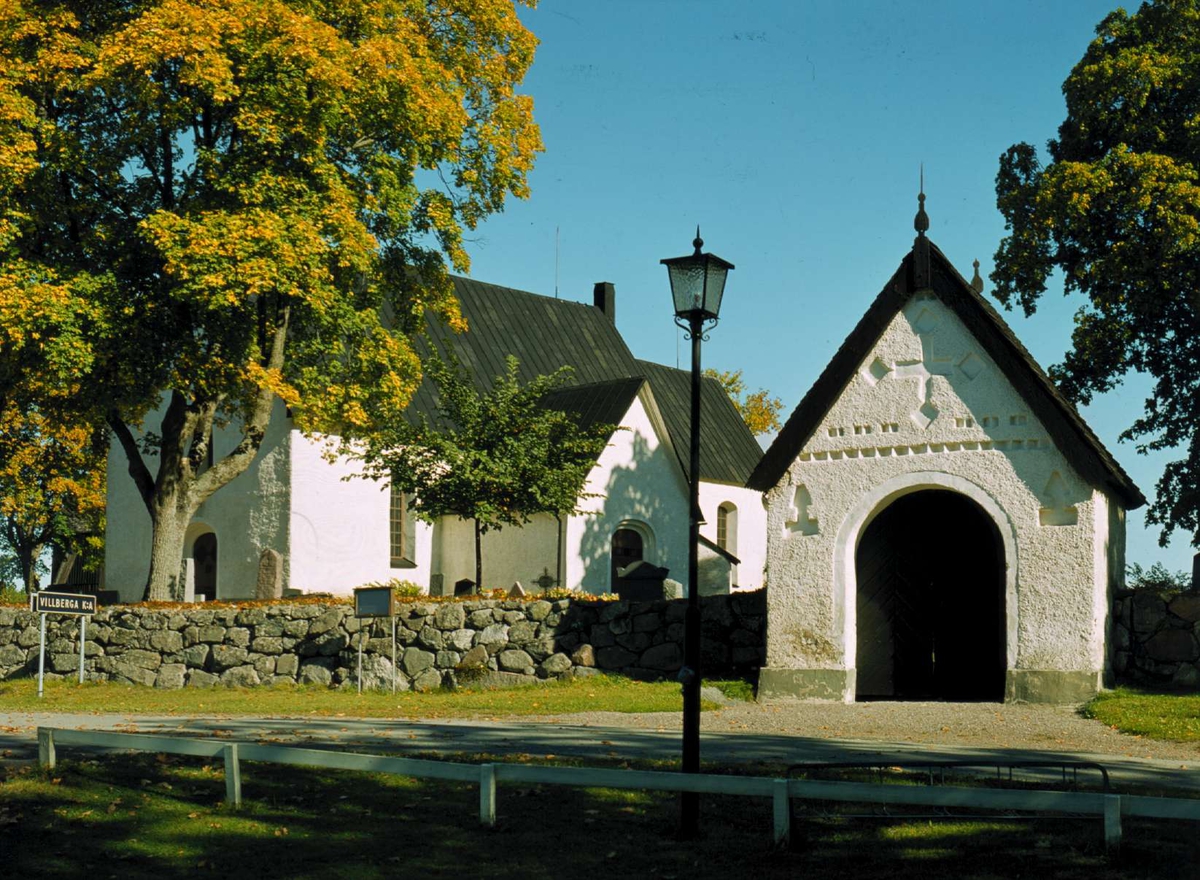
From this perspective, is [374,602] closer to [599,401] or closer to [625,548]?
[625,548]

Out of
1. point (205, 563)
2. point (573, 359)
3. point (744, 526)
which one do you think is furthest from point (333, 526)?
point (744, 526)

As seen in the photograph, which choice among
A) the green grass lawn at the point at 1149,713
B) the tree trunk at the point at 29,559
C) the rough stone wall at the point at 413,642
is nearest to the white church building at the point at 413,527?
the rough stone wall at the point at 413,642

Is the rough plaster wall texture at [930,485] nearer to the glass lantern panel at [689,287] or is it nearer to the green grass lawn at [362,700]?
the green grass lawn at [362,700]

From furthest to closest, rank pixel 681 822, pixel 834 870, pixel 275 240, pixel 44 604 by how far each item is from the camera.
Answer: pixel 275 240, pixel 44 604, pixel 681 822, pixel 834 870

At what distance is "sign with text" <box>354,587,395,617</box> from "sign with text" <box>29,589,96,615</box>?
4.80 m

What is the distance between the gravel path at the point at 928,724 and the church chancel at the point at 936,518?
0.92 meters

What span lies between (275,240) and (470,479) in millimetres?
7389

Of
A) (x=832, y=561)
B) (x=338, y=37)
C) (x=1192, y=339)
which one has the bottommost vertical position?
(x=832, y=561)

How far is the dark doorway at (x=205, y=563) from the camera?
36.6m

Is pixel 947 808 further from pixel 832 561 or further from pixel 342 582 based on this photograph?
pixel 342 582

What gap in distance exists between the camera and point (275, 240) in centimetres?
2380

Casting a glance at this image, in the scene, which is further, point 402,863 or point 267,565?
point 267,565

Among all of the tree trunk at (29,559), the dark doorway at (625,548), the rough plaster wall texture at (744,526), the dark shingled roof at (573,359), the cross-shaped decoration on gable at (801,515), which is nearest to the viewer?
the cross-shaped decoration on gable at (801,515)

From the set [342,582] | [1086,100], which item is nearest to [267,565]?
[342,582]
